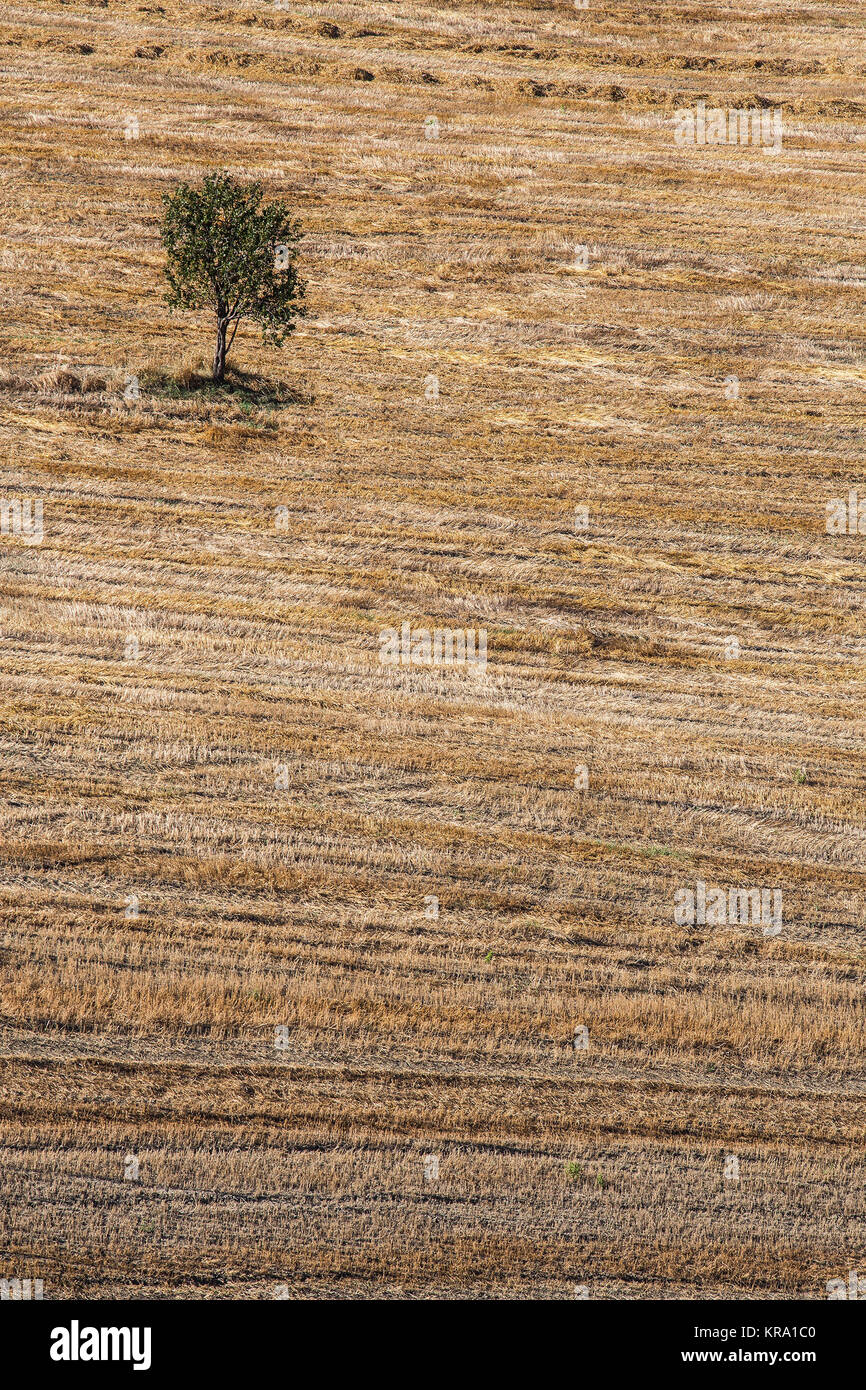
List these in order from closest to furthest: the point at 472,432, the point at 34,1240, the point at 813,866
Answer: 1. the point at 34,1240
2. the point at 813,866
3. the point at 472,432

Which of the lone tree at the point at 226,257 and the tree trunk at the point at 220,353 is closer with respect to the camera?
the lone tree at the point at 226,257

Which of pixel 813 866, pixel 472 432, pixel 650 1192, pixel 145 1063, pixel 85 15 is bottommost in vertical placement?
pixel 650 1192

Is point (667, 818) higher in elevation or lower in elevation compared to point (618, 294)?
lower

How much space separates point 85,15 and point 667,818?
49.7m

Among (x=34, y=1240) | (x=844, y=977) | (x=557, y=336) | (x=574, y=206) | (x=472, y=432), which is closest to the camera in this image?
(x=34, y=1240)

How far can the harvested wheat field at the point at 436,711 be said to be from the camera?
1620cm

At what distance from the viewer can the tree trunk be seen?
3569 centimetres

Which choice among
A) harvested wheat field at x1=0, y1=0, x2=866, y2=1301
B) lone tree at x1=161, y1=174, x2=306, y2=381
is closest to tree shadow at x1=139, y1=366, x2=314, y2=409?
harvested wheat field at x1=0, y1=0, x2=866, y2=1301

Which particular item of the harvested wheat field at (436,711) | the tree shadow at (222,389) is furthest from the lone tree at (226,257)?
the harvested wheat field at (436,711)

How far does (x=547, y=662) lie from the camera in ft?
89.1

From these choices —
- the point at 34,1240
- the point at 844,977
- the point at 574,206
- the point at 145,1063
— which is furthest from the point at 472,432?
the point at 34,1240

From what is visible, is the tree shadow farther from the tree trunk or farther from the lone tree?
the lone tree

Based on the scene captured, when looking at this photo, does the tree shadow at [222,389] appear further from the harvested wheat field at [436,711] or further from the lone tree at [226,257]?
the lone tree at [226,257]

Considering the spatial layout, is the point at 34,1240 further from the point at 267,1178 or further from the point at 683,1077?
the point at 683,1077
